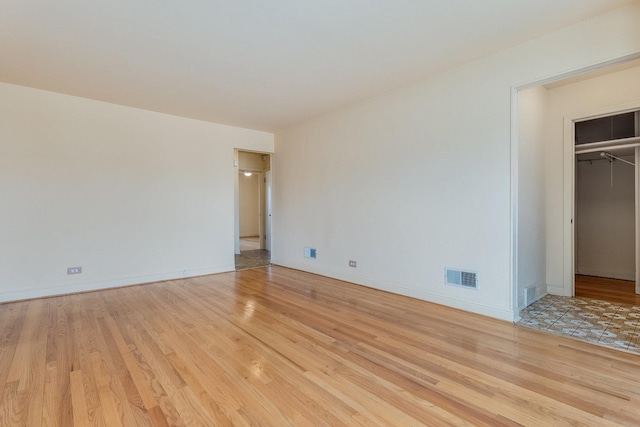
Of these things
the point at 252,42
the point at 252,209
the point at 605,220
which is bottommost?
the point at 605,220

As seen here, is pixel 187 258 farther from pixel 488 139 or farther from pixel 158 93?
pixel 488 139

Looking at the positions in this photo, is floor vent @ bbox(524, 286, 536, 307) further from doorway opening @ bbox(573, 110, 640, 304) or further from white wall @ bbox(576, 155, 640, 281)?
white wall @ bbox(576, 155, 640, 281)

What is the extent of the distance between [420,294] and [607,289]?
2751mm

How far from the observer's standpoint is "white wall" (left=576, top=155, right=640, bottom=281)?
4684 millimetres

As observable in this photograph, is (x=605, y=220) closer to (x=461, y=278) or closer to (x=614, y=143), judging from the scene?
(x=614, y=143)

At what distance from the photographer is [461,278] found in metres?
3.34

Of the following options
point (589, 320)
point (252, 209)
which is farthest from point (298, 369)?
point (252, 209)

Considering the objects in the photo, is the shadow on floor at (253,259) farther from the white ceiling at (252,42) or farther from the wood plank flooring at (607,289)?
the wood plank flooring at (607,289)

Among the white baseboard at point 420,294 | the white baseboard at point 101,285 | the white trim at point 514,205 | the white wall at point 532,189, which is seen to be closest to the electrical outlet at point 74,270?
the white baseboard at point 101,285

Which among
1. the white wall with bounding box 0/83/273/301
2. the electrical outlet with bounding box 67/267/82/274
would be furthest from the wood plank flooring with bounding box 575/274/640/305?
the electrical outlet with bounding box 67/267/82/274

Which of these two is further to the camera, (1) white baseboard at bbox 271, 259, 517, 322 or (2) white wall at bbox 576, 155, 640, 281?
(2) white wall at bbox 576, 155, 640, 281

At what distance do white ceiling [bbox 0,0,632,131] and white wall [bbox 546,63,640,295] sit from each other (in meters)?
1.68

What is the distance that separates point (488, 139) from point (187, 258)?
474 centimetres

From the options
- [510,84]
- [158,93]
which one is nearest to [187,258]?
[158,93]
